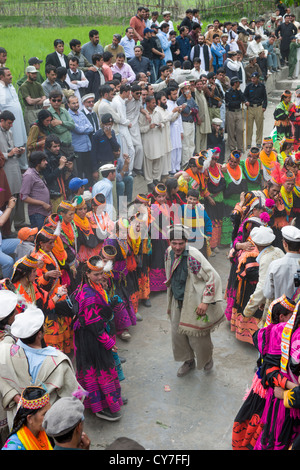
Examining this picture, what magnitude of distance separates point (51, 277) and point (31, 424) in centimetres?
237

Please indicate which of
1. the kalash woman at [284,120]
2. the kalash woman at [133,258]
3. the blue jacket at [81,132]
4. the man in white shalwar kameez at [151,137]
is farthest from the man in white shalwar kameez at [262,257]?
the kalash woman at [284,120]

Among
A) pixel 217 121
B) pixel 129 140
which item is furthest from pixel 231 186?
pixel 217 121

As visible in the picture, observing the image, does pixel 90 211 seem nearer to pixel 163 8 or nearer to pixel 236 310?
pixel 236 310

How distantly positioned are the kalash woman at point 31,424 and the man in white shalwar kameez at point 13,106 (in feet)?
18.0

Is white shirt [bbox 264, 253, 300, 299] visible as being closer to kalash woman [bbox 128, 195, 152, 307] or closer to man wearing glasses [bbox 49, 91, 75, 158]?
kalash woman [bbox 128, 195, 152, 307]

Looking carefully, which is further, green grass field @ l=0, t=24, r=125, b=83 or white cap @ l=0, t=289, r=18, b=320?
green grass field @ l=0, t=24, r=125, b=83

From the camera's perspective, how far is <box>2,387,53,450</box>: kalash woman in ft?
10.1

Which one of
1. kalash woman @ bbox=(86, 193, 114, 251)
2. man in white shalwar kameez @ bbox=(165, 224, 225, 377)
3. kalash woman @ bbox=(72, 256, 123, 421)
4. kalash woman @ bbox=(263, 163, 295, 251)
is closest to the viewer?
kalash woman @ bbox=(72, 256, 123, 421)

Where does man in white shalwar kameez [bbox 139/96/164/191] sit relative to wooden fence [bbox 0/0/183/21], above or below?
below

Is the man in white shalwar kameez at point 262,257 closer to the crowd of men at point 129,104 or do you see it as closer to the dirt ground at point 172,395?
the dirt ground at point 172,395

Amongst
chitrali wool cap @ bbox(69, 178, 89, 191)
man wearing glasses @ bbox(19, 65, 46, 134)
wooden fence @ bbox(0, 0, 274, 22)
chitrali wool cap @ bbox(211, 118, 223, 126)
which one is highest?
wooden fence @ bbox(0, 0, 274, 22)

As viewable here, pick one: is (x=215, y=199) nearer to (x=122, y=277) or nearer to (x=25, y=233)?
(x=122, y=277)

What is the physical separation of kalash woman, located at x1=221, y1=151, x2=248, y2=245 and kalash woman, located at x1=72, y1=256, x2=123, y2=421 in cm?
404

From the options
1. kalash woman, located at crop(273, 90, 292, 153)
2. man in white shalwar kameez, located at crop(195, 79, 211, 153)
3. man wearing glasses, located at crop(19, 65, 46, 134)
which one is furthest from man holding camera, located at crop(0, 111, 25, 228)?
kalash woman, located at crop(273, 90, 292, 153)
